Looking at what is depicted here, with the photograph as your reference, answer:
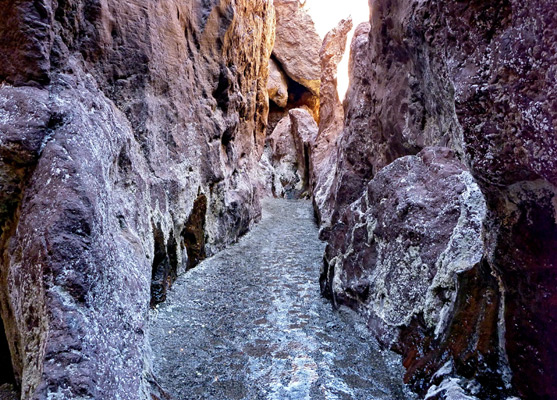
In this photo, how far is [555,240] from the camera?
2.04 m

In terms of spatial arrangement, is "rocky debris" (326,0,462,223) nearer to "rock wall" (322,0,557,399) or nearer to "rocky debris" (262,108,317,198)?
"rock wall" (322,0,557,399)

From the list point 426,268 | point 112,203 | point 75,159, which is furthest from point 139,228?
point 426,268

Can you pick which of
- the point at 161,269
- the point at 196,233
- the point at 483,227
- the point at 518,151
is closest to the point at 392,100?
the point at 196,233

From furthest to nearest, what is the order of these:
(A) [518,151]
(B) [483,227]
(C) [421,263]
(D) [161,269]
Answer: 1. (D) [161,269]
2. (C) [421,263]
3. (B) [483,227]
4. (A) [518,151]

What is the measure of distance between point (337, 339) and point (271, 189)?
19497mm

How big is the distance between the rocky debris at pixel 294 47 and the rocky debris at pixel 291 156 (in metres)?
5.90

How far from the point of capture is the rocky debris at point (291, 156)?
930 inches

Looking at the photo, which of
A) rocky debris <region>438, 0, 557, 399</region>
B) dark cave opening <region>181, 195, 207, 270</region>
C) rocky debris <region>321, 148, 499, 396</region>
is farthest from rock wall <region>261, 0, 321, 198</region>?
rocky debris <region>438, 0, 557, 399</region>

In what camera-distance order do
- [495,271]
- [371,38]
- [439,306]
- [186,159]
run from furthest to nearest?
[371,38] → [186,159] → [439,306] → [495,271]

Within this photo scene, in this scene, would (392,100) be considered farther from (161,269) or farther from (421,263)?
(161,269)

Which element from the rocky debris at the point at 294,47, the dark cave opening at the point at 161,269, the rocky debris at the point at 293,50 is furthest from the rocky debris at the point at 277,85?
the dark cave opening at the point at 161,269

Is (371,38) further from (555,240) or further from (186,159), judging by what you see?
(555,240)

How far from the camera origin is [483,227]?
2.73 m

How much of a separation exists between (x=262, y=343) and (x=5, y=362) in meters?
2.34
